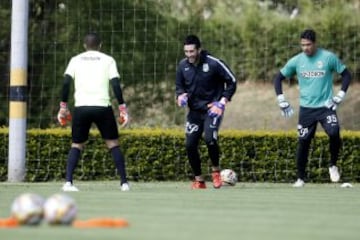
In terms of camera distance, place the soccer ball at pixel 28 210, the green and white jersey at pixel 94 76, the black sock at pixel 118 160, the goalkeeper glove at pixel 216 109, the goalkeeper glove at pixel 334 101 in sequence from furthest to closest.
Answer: the goalkeeper glove at pixel 334 101 → the goalkeeper glove at pixel 216 109 → the black sock at pixel 118 160 → the green and white jersey at pixel 94 76 → the soccer ball at pixel 28 210

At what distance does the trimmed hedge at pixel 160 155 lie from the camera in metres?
18.6

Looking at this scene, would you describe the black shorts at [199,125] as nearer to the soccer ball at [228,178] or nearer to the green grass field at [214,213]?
the soccer ball at [228,178]

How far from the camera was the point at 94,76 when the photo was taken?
46.1 ft

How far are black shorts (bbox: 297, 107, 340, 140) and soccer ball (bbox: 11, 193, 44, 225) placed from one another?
25.7 ft

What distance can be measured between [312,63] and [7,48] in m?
8.00

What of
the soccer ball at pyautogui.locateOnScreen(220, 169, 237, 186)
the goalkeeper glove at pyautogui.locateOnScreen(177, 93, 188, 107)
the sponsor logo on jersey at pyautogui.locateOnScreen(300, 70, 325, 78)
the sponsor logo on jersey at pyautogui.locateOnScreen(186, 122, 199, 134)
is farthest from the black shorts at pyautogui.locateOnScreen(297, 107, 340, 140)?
the goalkeeper glove at pyautogui.locateOnScreen(177, 93, 188, 107)

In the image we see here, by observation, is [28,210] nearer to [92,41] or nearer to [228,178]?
[92,41]

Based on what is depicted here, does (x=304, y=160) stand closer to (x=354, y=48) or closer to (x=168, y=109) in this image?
(x=354, y=48)

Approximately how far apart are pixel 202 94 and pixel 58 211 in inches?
294

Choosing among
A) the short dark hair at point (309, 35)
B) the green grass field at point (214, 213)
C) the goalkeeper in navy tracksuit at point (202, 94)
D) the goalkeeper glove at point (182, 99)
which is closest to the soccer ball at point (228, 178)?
the goalkeeper in navy tracksuit at point (202, 94)

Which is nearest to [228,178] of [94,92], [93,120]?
[93,120]

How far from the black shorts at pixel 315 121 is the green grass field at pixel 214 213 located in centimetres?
93

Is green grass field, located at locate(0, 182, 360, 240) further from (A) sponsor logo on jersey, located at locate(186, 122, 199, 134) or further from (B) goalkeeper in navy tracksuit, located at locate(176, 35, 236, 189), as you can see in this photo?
(A) sponsor logo on jersey, located at locate(186, 122, 199, 134)

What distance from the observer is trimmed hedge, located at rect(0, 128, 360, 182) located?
18.6m
